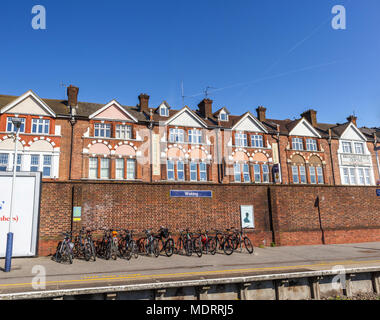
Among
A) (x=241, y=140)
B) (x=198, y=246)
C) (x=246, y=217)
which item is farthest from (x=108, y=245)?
(x=241, y=140)

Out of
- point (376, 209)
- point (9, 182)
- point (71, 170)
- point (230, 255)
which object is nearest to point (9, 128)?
point (71, 170)

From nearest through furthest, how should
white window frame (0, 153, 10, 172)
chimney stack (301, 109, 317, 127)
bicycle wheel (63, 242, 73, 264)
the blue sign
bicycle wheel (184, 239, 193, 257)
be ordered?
bicycle wheel (63, 242, 73, 264) < bicycle wheel (184, 239, 193, 257) < the blue sign < white window frame (0, 153, 10, 172) < chimney stack (301, 109, 317, 127)

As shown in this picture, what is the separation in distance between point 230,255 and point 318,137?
76.9 feet

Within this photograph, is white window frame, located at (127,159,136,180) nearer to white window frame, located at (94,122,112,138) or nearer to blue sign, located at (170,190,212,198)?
white window frame, located at (94,122,112,138)

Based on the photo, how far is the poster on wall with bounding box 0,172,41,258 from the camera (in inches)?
534

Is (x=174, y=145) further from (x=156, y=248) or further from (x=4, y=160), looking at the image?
(x=156, y=248)

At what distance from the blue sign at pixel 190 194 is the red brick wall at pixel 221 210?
19cm

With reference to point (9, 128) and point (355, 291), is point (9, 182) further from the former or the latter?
point (355, 291)

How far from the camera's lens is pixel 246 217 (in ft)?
59.6

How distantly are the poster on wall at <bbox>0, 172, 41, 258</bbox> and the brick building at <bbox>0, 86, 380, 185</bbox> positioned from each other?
10150mm

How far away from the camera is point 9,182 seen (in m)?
13.9

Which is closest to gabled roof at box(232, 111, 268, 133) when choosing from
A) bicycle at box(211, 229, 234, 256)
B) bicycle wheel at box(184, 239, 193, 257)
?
bicycle at box(211, 229, 234, 256)

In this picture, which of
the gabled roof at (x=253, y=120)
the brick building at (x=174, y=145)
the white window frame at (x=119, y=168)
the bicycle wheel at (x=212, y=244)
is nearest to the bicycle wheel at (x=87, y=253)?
the bicycle wheel at (x=212, y=244)

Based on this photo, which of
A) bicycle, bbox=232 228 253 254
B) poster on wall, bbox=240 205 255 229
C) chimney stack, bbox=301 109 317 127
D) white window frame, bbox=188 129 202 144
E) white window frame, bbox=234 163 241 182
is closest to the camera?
bicycle, bbox=232 228 253 254
